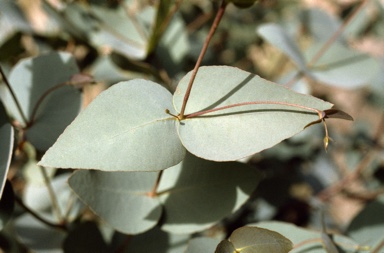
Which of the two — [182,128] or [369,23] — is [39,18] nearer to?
[369,23]

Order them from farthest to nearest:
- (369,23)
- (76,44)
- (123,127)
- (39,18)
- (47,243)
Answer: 1. (39,18)
2. (369,23)
3. (76,44)
4. (47,243)
5. (123,127)

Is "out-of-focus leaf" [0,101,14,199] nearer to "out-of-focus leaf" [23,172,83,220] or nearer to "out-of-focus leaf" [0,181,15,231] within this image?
"out-of-focus leaf" [0,181,15,231]

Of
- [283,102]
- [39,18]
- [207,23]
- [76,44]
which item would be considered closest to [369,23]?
[207,23]

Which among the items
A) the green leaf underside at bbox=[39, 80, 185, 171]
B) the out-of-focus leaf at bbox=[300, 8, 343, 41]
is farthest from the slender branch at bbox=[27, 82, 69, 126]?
the out-of-focus leaf at bbox=[300, 8, 343, 41]

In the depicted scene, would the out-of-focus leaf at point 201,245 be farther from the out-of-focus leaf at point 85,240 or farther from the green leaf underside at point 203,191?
the out-of-focus leaf at point 85,240

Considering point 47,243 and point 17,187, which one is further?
point 17,187

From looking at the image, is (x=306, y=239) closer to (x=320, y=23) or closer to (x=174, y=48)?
(x=174, y=48)
